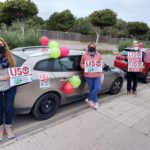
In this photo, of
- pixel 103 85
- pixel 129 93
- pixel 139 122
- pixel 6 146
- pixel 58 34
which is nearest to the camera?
pixel 6 146

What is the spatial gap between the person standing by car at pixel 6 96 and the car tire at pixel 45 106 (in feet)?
2.01

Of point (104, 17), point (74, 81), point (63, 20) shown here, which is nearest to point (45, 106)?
point (74, 81)

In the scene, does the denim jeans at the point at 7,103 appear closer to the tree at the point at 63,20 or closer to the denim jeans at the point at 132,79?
the denim jeans at the point at 132,79

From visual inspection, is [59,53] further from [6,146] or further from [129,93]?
[129,93]

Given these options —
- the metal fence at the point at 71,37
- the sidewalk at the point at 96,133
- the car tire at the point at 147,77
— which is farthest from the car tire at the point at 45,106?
the metal fence at the point at 71,37

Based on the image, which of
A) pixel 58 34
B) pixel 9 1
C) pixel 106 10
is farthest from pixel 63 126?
pixel 58 34

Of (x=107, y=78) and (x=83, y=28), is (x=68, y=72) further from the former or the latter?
(x=83, y=28)

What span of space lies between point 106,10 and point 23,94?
932 inches

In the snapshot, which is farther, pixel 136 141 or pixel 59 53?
pixel 59 53

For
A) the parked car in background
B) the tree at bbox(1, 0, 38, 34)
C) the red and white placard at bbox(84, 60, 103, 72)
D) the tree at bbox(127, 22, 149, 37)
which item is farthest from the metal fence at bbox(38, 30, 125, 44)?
the red and white placard at bbox(84, 60, 103, 72)

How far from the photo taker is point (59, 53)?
4145 mm

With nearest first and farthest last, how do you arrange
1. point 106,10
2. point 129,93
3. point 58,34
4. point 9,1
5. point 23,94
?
1. point 23,94
2. point 129,93
3. point 9,1
4. point 106,10
5. point 58,34

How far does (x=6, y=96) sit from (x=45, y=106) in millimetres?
1014

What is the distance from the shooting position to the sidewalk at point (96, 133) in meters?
3.34
